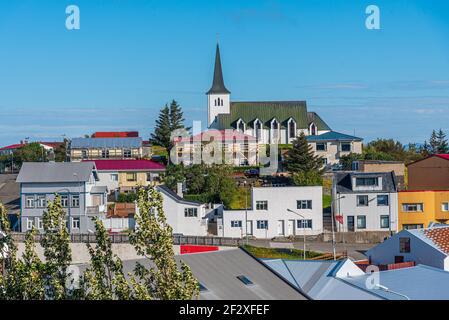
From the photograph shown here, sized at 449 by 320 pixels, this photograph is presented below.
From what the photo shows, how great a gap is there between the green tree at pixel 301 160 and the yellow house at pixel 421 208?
8042mm

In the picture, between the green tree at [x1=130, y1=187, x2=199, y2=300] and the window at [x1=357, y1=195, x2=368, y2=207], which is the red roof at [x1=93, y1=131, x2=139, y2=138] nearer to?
the window at [x1=357, y1=195, x2=368, y2=207]

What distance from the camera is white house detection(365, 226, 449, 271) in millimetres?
18219

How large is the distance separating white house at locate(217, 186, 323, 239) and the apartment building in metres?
4.91

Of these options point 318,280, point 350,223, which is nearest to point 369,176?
point 350,223

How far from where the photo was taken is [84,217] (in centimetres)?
2797

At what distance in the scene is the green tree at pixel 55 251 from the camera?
29.1 feet

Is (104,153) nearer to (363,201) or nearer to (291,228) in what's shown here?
(291,228)

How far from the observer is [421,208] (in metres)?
26.2

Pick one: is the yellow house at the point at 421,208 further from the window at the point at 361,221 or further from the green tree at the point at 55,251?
the green tree at the point at 55,251

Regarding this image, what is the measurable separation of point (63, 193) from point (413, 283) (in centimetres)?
1725

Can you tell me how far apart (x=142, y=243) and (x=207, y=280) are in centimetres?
294

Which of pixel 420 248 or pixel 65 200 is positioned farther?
pixel 65 200

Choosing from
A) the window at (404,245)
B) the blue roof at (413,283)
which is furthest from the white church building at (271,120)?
the blue roof at (413,283)

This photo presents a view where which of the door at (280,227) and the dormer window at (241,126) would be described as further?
the dormer window at (241,126)
